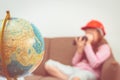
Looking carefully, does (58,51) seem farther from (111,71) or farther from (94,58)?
(111,71)

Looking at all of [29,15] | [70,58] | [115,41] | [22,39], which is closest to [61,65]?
[70,58]

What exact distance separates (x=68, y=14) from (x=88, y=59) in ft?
2.50

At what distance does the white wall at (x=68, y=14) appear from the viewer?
2656 mm

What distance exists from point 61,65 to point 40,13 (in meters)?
0.85

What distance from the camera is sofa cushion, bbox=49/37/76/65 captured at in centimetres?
250

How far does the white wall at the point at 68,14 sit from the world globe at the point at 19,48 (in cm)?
185

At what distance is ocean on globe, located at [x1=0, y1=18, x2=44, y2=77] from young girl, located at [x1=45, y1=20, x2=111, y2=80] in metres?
1.18

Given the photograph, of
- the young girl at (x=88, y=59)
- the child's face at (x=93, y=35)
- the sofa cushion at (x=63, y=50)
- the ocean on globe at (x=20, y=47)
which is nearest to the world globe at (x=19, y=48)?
the ocean on globe at (x=20, y=47)

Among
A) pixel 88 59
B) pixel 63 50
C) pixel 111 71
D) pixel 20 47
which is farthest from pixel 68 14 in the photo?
pixel 20 47

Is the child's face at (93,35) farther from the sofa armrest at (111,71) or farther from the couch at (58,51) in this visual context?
the sofa armrest at (111,71)

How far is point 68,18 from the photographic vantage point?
282 cm

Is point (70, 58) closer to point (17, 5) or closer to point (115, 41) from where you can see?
point (115, 41)

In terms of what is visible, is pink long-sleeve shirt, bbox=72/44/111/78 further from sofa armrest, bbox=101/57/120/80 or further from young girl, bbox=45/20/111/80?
sofa armrest, bbox=101/57/120/80

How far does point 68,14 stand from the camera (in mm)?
2816
